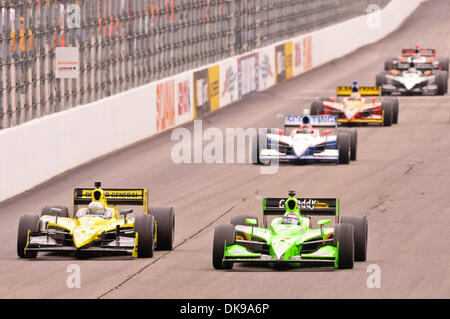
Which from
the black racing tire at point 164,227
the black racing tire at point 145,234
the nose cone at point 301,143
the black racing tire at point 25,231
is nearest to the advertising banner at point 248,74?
the nose cone at point 301,143

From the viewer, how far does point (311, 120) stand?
1179 inches

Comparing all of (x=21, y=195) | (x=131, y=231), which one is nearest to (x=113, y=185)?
(x=21, y=195)

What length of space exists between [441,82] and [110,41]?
1533cm

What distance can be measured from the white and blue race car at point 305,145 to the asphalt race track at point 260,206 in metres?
0.31

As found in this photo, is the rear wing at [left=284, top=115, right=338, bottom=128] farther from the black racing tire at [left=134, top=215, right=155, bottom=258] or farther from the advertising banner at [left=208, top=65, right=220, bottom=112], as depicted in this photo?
the advertising banner at [left=208, top=65, right=220, bottom=112]

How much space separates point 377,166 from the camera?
97.4 feet

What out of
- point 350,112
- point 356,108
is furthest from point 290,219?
point 356,108

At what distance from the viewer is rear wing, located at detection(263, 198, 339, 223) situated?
18.6 meters

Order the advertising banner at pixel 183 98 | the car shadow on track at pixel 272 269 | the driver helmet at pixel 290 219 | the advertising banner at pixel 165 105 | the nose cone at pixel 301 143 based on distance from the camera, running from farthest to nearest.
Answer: the advertising banner at pixel 183 98 < the advertising banner at pixel 165 105 < the nose cone at pixel 301 143 < the driver helmet at pixel 290 219 < the car shadow on track at pixel 272 269

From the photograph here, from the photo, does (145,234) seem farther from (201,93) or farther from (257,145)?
(201,93)

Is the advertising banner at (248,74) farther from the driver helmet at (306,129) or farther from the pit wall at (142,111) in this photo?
the driver helmet at (306,129)

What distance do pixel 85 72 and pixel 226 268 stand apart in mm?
16946

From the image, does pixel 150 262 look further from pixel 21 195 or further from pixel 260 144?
pixel 260 144

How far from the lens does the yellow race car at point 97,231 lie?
60.0 ft
